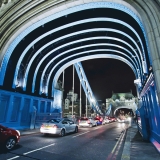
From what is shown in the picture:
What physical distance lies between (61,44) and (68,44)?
3.64ft

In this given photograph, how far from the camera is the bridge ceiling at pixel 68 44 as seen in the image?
13144 mm

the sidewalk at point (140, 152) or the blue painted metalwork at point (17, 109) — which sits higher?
the blue painted metalwork at point (17, 109)

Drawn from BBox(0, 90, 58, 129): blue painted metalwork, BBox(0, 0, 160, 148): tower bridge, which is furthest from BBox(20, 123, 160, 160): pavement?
BBox(0, 90, 58, 129): blue painted metalwork

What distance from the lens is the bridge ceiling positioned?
13.1 metres

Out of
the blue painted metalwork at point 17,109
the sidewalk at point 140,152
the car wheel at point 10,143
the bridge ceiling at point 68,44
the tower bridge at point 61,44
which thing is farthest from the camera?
the blue painted metalwork at point 17,109

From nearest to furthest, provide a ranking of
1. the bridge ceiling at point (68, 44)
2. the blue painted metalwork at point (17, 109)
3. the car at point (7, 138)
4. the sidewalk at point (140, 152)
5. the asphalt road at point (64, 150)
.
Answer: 1. the sidewalk at point (140, 152)
2. the asphalt road at point (64, 150)
3. the car at point (7, 138)
4. the bridge ceiling at point (68, 44)
5. the blue painted metalwork at point (17, 109)

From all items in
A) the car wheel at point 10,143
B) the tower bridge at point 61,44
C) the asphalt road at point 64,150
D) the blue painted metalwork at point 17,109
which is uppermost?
the tower bridge at point 61,44

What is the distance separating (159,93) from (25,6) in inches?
404

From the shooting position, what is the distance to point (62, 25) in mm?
14062

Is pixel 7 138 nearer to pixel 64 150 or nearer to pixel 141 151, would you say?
pixel 64 150

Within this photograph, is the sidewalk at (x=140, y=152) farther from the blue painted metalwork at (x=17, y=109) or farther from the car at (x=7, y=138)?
the blue painted metalwork at (x=17, y=109)

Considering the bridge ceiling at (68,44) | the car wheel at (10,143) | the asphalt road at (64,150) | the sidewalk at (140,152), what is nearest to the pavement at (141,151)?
the sidewalk at (140,152)

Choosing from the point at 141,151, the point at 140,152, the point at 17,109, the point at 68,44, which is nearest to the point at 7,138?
the point at 140,152

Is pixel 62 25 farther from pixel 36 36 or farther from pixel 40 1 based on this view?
pixel 40 1
